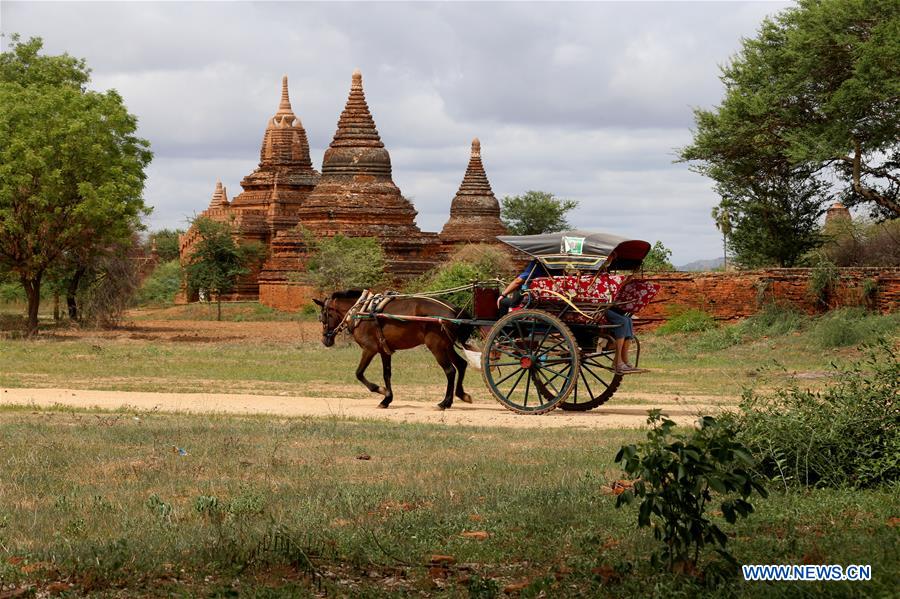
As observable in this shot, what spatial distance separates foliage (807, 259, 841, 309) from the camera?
24672 millimetres

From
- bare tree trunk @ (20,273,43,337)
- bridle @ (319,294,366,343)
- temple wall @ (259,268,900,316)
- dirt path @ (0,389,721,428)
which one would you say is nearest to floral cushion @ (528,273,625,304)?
dirt path @ (0,389,721,428)

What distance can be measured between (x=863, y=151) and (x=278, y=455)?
23.2 metres

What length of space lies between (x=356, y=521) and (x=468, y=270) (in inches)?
911

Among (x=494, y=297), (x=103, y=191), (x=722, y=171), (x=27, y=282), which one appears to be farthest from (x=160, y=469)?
(x=722, y=171)

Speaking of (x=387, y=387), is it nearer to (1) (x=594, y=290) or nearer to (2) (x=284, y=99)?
(1) (x=594, y=290)

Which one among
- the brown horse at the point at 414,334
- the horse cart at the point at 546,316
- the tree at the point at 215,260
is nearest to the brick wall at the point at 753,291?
the horse cart at the point at 546,316

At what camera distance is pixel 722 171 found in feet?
107

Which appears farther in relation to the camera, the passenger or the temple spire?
the temple spire

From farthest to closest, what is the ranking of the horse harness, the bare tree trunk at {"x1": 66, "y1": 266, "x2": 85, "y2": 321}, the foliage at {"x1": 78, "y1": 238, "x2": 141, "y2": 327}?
1. the bare tree trunk at {"x1": 66, "y1": 266, "x2": 85, "y2": 321}
2. the foliage at {"x1": 78, "y1": 238, "x2": 141, "y2": 327}
3. the horse harness

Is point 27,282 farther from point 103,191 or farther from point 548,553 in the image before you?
point 548,553

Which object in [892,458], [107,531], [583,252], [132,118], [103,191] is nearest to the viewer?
[107,531]

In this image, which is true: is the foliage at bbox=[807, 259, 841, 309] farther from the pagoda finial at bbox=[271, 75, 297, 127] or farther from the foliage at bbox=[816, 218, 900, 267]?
the pagoda finial at bbox=[271, 75, 297, 127]

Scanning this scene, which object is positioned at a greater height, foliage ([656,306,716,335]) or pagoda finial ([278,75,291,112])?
pagoda finial ([278,75,291,112])

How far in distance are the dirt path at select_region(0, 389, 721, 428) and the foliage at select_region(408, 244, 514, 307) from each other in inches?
491
